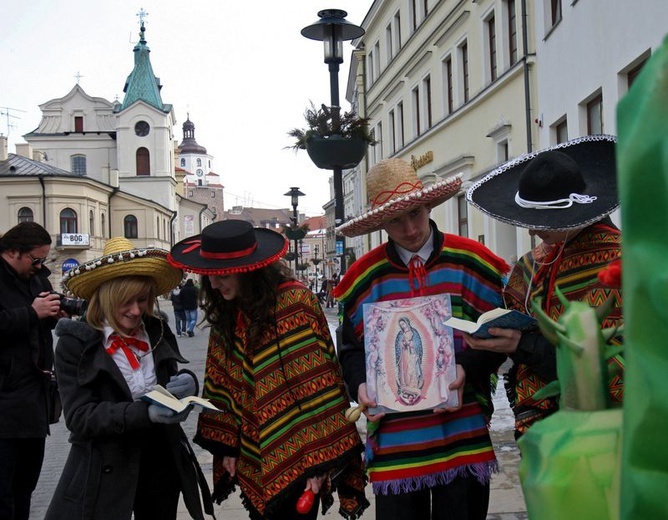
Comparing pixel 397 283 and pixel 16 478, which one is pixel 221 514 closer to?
pixel 16 478

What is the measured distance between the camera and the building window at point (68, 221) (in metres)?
53.9

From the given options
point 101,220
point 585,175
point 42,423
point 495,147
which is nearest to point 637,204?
point 585,175

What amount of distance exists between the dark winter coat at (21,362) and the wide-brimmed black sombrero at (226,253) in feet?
4.03

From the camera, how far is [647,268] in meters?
0.48

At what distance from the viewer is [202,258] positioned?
3.09 meters

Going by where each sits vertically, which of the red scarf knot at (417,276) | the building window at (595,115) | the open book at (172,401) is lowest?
the open book at (172,401)

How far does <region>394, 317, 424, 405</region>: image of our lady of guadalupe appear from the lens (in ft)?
8.75

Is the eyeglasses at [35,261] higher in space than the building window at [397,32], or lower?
lower

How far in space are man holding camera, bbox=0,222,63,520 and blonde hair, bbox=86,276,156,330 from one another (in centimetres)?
111

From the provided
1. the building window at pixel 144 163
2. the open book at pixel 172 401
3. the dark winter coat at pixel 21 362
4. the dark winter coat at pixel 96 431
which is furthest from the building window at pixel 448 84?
the building window at pixel 144 163

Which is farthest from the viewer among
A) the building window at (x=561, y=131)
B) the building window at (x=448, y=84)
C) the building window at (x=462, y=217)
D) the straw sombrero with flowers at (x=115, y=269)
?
the building window at (x=448, y=84)

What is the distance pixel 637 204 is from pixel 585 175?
1958 millimetres

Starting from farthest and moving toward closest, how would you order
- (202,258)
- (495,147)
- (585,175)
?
(495,147)
(202,258)
(585,175)

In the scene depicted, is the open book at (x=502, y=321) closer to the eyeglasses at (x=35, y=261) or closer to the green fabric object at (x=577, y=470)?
the green fabric object at (x=577, y=470)
